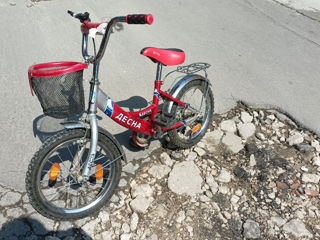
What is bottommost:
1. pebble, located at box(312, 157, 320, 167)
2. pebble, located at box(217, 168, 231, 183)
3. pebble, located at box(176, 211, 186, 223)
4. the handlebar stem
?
pebble, located at box(176, 211, 186, 223)

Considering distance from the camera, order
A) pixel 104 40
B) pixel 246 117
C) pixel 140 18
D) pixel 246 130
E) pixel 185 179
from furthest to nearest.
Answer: pixel 246 117 < pixel 246 130 < pixel 185 179 < pixel 104 40 < pixel 140 18

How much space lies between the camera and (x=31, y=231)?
232cm

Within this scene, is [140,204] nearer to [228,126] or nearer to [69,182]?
[69,182]

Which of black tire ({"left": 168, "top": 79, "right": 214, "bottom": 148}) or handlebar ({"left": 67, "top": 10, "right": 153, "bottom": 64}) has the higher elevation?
handlebar ({"left": 67, "top": 10, "right": 153, "bottom": 64})

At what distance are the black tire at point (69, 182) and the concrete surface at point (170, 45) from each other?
1.23 ft

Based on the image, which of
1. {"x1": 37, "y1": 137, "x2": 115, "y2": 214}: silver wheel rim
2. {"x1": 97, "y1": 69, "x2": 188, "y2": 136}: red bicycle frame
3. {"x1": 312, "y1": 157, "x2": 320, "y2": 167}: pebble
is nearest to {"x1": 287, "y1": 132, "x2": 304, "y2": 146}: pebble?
{"x1": 312, "y1": 157, "x2": 320, "y2": 167}: pebble

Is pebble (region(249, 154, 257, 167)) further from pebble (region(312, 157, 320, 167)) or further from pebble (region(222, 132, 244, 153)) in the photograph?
pebble (region(312, 157, 320, 167))

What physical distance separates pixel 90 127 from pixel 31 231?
1022 mm

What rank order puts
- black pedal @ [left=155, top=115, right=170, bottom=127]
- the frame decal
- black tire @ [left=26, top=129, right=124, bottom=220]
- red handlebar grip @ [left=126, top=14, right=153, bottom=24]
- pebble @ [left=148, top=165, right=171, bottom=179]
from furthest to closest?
1. pebble @ [left=148, top=165, right=171, bottom=179]
2. black pedal @ [left=155, top=115, right=170, bottom=127]
3. the frame decal
4. black tire @ [left=26, top=129, right=124, bottom=220]
5. red handlebar grip @ [left=126, top=14, right=153, bottom=24]

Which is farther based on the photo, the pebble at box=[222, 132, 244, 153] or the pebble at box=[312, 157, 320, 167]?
the pebble at box=[222, 132, 244, 153]

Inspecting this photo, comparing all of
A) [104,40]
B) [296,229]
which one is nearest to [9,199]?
[104,40]

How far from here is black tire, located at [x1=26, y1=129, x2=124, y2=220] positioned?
80.8 inches

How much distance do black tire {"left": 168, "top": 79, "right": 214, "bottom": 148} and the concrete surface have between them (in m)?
0.45

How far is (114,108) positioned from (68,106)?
409 mm
